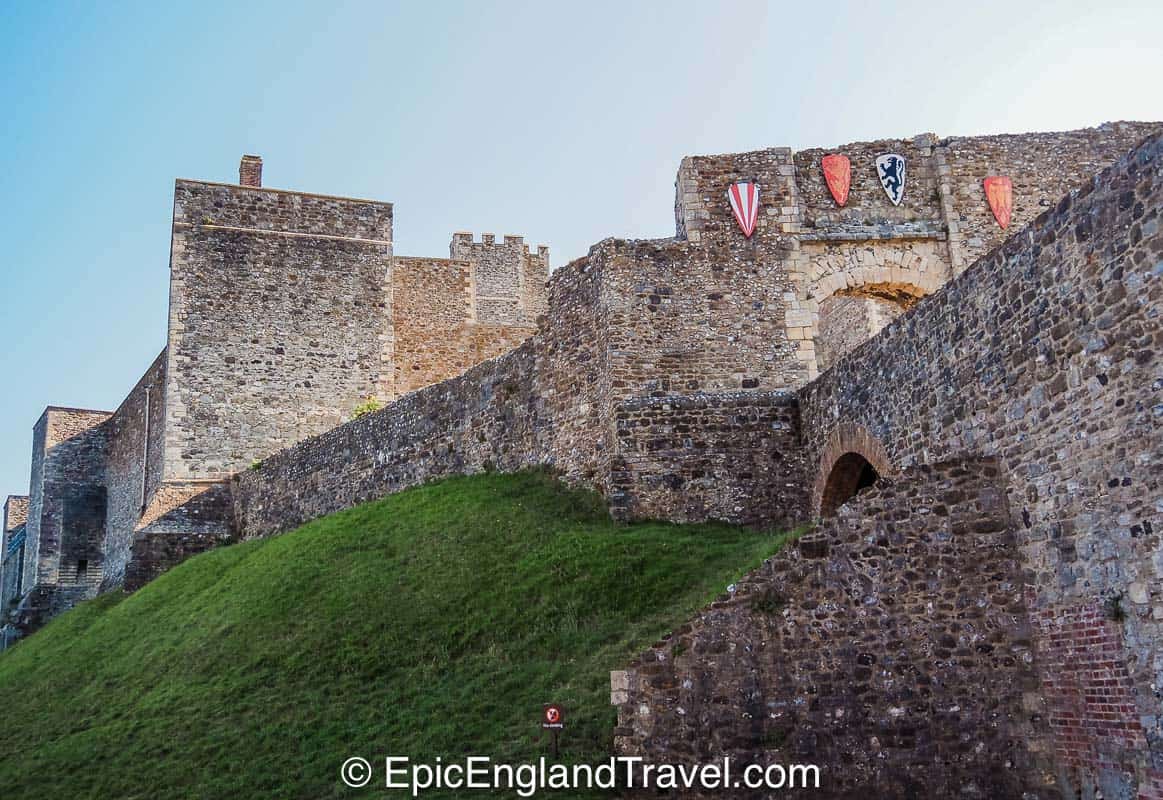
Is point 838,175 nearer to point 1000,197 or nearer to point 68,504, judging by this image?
point 1000,197

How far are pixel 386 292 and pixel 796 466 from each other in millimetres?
14536

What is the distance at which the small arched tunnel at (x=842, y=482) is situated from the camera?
14602 mm

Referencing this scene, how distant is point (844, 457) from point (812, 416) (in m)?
1.20

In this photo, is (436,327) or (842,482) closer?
(842,482)

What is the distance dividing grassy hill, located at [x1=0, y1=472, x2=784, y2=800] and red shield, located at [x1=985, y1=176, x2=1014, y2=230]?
7.63 m

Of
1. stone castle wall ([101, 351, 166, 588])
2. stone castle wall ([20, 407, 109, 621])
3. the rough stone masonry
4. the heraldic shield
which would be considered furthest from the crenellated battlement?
the heraldic shield

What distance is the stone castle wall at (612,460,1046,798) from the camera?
9688 mm

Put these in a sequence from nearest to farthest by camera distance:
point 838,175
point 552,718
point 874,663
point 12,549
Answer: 1. point 552,718
2. point 874,663
3. point 838,175
4. point 12,549

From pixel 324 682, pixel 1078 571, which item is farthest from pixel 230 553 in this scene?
pixel 1078 571

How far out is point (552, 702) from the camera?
1115 cm

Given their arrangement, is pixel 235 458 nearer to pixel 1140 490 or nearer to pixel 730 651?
pixel 730 651

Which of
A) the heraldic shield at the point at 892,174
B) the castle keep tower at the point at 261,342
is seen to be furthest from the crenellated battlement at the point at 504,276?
the heraldic shield at the point at 892,174

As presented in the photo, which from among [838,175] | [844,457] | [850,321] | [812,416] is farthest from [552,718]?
[850,321]

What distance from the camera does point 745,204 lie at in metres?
17.9
